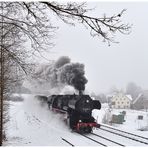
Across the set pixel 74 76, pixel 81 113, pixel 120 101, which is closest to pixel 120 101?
pixel 120 101

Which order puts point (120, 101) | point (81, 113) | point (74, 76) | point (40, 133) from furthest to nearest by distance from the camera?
point (120, 101)
point (74, 76)
point (81, 113)
point (40, 133)

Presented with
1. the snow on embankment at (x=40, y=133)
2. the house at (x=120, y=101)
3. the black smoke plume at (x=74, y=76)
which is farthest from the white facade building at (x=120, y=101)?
the black smoke plume at (x=74, y=76)

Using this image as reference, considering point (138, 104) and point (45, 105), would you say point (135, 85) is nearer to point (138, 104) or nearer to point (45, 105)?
point (138, 104)

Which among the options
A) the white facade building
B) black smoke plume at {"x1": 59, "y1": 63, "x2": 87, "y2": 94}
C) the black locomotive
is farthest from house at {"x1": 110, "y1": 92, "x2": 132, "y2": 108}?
the black locomotive

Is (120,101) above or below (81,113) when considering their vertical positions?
above

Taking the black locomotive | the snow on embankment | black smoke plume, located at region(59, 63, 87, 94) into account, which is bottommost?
the snow on embankment

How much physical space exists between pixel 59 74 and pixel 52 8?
2282 centimetres

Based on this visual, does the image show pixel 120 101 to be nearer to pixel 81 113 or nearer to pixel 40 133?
pixel 81 113

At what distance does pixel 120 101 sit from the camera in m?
102

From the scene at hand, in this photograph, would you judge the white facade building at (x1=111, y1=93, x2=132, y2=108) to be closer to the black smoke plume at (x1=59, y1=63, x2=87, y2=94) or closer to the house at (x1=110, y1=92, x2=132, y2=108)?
the house at (x1=110, y1=92, x2=132, y2=108)

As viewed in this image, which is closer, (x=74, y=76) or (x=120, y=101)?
(x=74, y=76)

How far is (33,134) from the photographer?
68.7ft

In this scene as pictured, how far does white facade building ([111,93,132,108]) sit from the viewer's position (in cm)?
10106

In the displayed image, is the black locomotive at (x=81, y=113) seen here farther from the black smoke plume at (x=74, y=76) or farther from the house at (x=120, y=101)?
the house at (x=120, y=101)
